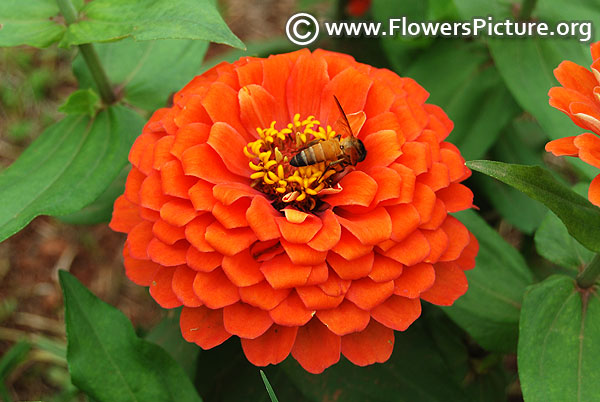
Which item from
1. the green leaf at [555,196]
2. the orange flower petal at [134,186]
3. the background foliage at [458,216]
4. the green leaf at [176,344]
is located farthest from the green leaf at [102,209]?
the green leaf at [555,196]

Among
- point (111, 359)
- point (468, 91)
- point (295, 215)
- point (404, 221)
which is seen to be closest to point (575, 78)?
point (404, 221)

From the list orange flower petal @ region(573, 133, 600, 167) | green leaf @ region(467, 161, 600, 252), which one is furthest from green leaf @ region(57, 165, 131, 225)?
orange flower petal @ region(573, 133, 600, 167)

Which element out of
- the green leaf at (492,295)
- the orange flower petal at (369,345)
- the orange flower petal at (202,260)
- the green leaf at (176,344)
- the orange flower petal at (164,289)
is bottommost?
the green leaf at (176,344)

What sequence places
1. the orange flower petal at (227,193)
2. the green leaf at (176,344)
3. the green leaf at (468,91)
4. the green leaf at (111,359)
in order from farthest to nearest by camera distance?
the green leaf at (468,91)
the green leaf at (176,344)
the green leaf at (111,359)
the orange flower petal at (227,193)

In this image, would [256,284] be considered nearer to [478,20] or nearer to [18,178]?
[18,178]

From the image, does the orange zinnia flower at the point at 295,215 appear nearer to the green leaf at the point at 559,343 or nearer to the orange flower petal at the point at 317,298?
the orange flower petal at the point at 317,298

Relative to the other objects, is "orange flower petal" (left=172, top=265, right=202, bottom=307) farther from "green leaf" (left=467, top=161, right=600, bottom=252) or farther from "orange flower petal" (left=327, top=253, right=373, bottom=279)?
"green leaf" (left=467, top=161, right=600, bottom=252)

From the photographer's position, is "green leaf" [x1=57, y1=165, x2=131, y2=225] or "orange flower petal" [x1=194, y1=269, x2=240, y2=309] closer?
"orange flower petal" [x1=194, y1=269, x2=240, y2=309]
